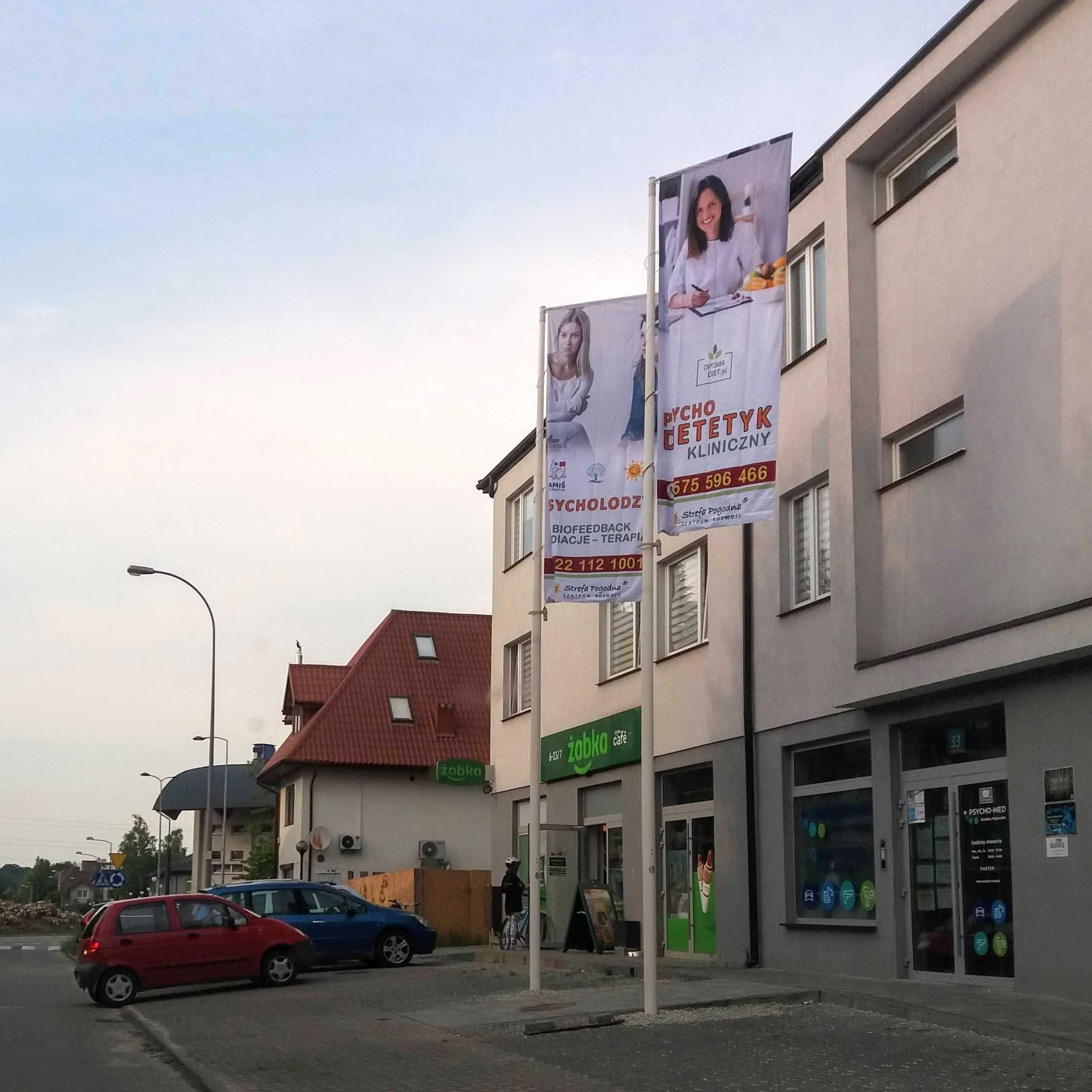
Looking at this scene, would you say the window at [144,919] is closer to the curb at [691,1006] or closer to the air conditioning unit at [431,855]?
the curb at [691,1006]

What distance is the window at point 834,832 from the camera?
17.2 meters

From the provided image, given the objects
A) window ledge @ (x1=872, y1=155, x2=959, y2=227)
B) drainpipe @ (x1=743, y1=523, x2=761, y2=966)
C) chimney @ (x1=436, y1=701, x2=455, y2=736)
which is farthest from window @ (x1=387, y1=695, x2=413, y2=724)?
window ledge @ (x1=872, y1=155, x2=959, y2=227)

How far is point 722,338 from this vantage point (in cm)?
1412

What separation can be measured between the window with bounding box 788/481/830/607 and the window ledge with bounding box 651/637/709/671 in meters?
2.50

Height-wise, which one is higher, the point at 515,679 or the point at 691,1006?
the point at 515,679

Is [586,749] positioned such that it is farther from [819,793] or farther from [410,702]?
[410,702]

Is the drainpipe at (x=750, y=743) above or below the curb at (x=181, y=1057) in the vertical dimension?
above

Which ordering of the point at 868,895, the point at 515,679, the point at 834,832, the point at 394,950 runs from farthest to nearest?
the point at 515,679 < the point at 394,950 < the point at 834,832 < the point at 868,895

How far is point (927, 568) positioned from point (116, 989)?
11.8 meters

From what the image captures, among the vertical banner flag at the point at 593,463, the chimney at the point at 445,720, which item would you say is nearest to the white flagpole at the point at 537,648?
the vertical banner flag at the point at 593,463

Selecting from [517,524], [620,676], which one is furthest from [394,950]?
[517,524]

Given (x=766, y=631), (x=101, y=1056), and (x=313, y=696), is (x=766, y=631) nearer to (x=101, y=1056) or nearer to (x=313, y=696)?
(x=101, y=1056)

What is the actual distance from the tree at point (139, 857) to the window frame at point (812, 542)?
116 metres

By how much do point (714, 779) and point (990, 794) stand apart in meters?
6.14
